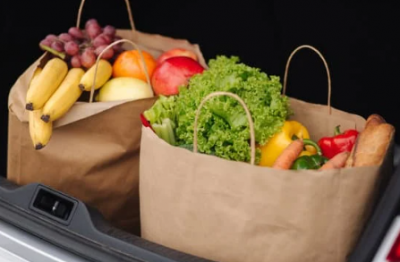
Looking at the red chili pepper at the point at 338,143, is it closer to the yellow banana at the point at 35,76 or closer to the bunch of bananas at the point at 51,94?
the bunch of bananas at the point at 51,94

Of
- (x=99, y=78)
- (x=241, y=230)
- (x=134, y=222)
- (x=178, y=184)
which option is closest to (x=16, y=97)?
(x=99, y=78)

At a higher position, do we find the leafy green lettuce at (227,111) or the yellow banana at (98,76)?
the leafy green lettuce at (227,111)

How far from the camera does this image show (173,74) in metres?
2.01

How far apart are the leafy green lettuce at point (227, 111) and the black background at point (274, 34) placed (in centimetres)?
52

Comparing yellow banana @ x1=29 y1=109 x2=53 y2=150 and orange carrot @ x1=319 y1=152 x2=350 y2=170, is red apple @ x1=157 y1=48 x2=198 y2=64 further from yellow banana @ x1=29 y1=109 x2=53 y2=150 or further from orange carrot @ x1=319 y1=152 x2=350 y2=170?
orange carrot @ x1=319 y1=152 x2=350 y2=170

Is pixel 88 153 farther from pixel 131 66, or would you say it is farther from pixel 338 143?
pixel 338 143

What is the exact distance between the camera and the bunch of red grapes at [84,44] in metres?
2.07

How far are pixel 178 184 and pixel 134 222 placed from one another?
0.51 meters

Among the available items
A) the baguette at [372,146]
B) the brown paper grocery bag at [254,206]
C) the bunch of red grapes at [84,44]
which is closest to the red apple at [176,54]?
the bunch of red grapes at [84,44]

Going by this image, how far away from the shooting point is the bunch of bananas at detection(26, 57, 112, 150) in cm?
190

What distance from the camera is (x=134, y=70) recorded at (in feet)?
6.84

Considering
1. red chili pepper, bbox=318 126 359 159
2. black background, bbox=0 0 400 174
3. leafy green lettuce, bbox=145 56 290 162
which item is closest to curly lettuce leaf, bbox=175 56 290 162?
leafy green lettuce, bbox=145 56 290 162

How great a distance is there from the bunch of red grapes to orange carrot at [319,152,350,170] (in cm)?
71

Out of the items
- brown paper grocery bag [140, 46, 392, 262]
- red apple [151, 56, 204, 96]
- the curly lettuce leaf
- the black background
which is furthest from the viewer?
the black background
